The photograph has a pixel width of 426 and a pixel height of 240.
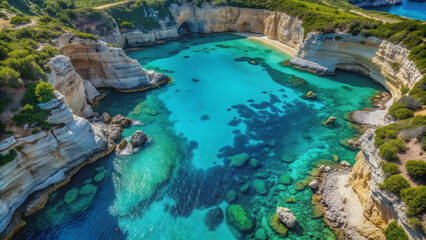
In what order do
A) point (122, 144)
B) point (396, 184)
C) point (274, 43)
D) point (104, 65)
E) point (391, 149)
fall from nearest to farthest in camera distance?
point (396, 184) < point (391, 149) < point (122, 144) < point (104, 65) < point (274, 43)

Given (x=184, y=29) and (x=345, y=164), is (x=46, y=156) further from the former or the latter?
(x=184, y=29)

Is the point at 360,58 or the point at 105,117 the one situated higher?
the point at 360,58

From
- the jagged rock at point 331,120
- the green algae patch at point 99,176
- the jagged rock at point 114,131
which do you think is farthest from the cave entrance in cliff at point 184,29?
the green algae patch at point 99,176

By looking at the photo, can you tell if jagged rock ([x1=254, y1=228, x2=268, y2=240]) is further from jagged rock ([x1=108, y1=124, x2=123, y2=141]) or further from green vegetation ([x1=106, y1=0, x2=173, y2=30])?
green vegetation ([x1=106, y1=0, x2=173, y2=30])

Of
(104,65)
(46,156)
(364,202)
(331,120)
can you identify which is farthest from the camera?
(104,65)

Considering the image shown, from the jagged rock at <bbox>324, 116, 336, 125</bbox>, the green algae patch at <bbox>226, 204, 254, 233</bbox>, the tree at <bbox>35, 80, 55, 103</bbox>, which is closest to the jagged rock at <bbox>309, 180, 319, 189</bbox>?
the green algae patch at <bbox>226, 204, 254, 233</bbox>

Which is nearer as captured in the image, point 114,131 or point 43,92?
point 43,92

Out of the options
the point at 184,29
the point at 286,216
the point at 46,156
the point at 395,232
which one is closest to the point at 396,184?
the point at 395,232
